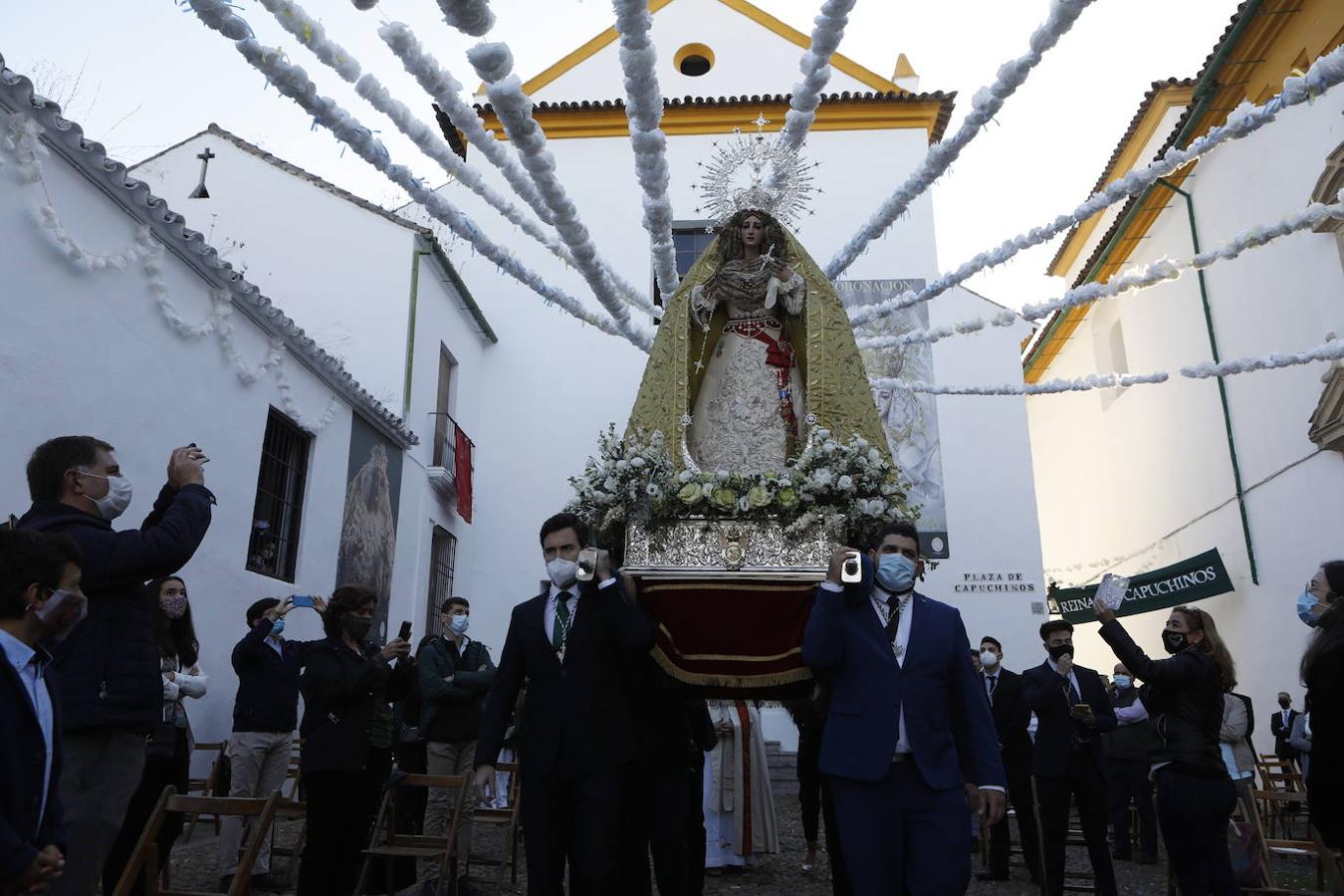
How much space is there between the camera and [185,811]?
3.95m

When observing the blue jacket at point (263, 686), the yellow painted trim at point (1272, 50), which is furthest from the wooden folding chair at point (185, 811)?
the yellow painted trim at point (1272, 50)

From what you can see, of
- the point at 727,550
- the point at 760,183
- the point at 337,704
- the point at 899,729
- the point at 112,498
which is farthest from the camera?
the point at 760,183

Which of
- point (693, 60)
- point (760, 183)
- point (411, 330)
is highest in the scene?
point (693, 60)

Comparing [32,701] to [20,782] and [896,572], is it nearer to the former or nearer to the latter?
[20,782]

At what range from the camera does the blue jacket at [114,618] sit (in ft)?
10.1

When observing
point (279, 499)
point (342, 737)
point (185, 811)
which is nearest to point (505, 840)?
point (342, 737)

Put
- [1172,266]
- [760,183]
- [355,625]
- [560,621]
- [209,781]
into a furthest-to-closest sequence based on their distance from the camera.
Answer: [1172,266], [209,781], [760,183], [355,625], [560,621]

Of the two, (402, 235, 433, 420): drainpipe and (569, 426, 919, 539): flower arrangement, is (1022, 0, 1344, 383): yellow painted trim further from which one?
(402, 235, 433, 420): drainpipe

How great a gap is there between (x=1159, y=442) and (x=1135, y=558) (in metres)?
2.41

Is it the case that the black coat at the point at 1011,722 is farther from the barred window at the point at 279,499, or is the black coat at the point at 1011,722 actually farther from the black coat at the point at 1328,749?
the barred window at the point at 279,499

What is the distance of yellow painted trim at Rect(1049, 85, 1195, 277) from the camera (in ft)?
52.6

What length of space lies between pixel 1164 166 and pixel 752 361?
350cm

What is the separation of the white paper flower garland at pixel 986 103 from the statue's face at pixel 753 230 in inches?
65.3

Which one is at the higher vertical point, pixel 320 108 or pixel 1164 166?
pixel 1164 166
